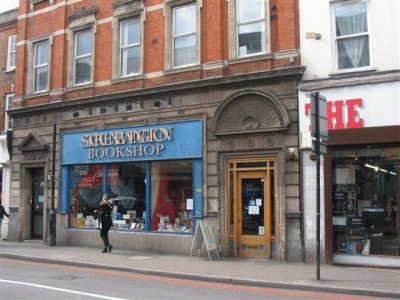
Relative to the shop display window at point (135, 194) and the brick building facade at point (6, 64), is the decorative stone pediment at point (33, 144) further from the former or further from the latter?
the brick building facade at point (6, 64)

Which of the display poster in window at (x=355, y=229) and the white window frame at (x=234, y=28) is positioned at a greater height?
the white window frame at (x=234, y=28)

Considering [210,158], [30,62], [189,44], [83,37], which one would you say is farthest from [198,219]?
[30,62]

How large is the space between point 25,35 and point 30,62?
119 centimetres

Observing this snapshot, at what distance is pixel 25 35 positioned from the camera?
20188 mm

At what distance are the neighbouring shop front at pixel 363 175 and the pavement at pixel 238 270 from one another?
72cm

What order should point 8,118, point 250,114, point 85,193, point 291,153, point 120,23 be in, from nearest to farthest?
1. point 291,153
2. point 250,114
3. point 120,23
4. point 85,193
5. point 8,118

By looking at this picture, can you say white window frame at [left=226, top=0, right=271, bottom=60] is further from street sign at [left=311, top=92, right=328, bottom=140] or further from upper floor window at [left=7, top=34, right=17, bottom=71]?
upper floor window at [left=7, top=34, right=17, bottom=71]

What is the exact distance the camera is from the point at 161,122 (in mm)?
15734

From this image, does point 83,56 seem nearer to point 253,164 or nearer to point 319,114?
point 253,164

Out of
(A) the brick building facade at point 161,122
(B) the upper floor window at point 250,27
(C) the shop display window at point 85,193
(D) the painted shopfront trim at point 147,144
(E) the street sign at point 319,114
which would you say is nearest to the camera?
(E) the street sign at point 319,114

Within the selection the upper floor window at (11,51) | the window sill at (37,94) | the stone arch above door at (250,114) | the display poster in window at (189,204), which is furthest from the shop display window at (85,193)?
the upper floor window at (11,51)

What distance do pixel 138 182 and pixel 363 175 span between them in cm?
733

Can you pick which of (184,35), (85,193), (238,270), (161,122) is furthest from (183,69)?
(238,270)

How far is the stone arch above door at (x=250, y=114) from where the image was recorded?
13.5 metres
